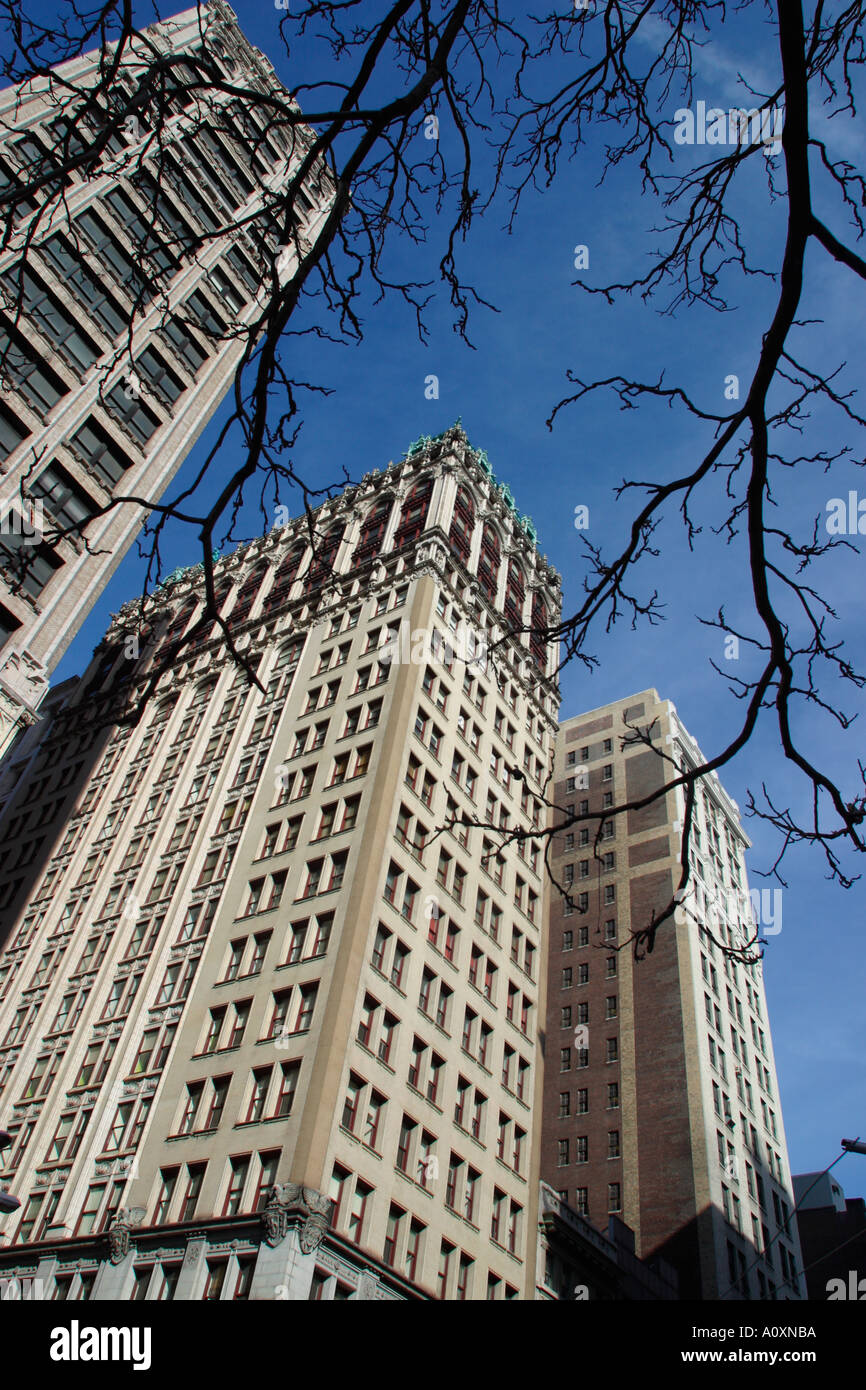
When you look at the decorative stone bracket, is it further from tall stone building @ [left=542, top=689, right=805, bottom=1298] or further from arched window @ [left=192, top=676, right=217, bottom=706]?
arched window @ [left=192, top=676, right=217, bottom=706]

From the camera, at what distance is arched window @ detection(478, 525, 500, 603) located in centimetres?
6322

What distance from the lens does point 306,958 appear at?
3831 centimetres

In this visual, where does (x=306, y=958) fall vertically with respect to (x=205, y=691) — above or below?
below

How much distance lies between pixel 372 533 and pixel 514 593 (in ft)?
36.0

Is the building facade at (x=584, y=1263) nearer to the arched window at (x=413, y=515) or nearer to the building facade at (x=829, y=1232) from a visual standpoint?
the building facade at (x=829, y=1232)

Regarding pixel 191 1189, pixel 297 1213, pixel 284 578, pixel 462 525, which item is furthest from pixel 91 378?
pixel 297 1213

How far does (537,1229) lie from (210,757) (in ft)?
99.7

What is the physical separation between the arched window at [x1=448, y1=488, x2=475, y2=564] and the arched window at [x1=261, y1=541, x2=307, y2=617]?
9.80 meters

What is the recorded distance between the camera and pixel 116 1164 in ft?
122

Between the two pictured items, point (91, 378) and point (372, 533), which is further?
point (372, 533)

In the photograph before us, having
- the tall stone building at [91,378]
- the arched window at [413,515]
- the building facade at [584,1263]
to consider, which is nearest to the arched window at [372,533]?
the arched window at [413,515]

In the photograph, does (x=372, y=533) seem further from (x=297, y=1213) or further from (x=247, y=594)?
(x=297, y=1213)

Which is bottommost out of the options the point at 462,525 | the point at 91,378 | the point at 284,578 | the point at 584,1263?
the point at 584,1263

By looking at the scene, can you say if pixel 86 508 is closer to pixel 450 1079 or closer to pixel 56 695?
pixel 450 1079
